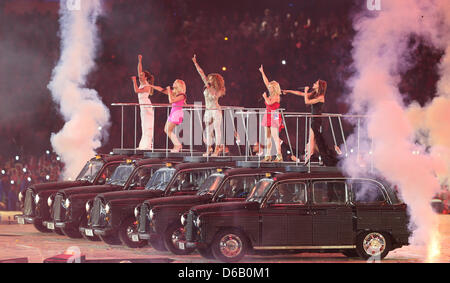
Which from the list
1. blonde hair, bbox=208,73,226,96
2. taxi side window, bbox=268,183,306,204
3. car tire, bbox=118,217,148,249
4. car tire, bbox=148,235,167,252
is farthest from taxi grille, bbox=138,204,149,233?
blonde hair, bbox=208,73,226,96

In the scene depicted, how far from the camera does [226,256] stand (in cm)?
1670

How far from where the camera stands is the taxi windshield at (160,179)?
19516 millimetres

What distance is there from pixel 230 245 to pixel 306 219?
4.45 feet

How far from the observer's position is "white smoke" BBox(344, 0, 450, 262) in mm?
19203

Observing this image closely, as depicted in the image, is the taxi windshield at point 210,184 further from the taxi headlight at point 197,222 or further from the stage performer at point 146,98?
the stage performer at point 146,98

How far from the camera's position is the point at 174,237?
58.9 feet

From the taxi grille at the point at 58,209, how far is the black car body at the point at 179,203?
10.2 feet

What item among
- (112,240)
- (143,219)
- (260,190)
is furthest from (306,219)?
(112,240)

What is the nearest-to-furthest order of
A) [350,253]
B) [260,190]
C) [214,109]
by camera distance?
[260,190], [350,253], [214,109]

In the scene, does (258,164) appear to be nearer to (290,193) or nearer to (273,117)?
(290,193)

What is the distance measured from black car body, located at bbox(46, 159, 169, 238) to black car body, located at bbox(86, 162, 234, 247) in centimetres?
119
